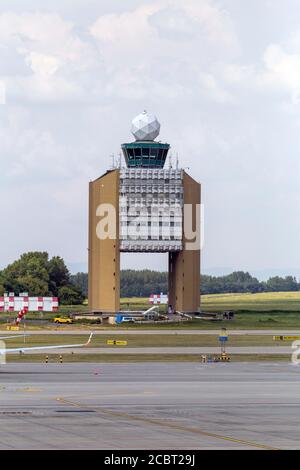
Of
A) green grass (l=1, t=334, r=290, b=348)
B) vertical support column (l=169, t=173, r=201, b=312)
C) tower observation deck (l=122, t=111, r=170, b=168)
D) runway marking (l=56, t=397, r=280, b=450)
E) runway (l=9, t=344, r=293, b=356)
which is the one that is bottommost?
runway marking (l=56, t=397, r=280, b=450)

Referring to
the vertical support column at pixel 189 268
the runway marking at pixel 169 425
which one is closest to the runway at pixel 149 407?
the runway marking at pixel 169 425

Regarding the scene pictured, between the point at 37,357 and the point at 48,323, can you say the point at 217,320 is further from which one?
the point at 37,357

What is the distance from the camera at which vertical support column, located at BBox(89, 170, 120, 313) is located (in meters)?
169

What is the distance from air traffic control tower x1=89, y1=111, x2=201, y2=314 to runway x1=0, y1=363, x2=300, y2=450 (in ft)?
264

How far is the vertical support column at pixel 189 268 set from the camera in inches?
6796

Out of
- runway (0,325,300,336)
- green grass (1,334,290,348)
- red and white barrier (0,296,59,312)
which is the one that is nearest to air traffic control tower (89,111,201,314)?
red and white barrier (0,296,59,312)

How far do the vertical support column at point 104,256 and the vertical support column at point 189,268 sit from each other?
10177mm

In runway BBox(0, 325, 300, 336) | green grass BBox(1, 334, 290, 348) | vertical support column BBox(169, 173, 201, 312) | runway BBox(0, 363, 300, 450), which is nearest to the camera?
runway BBox(0, 363, 300, 450)

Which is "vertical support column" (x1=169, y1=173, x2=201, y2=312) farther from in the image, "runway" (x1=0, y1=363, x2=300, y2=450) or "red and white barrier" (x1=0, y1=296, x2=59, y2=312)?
"runway" (x1=0, y1=363, x2=300, y2=450)

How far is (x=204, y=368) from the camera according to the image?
87125 millimetres

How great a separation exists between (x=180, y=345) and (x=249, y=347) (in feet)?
25.3

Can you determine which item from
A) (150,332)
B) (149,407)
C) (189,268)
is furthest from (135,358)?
(189,268)

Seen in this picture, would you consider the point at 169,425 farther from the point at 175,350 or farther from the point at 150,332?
the point at 150,332

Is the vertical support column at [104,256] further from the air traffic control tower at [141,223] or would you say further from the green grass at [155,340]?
the green grass at [155,340]
